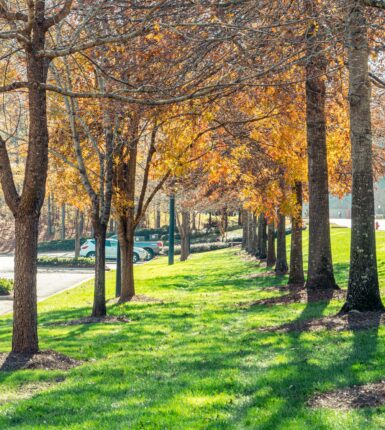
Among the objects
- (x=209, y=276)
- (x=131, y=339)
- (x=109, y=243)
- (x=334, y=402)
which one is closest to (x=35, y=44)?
(x=131, y=339)

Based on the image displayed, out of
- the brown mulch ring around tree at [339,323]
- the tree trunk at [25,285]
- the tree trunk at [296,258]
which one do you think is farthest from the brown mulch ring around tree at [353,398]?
the tree trunk at [296,258]

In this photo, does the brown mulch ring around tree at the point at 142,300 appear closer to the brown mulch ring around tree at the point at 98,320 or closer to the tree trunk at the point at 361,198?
the brown mulch ring around tree at the point at 98,320

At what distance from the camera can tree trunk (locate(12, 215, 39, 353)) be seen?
987cm

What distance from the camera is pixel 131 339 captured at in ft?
38.8

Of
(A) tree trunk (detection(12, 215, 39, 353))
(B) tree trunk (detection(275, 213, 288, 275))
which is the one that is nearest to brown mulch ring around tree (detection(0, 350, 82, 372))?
(A) tree trunk (detection(12, 215, 39, 353))

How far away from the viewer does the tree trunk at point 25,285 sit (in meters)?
9.87

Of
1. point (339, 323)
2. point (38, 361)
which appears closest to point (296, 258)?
point (339, 323)

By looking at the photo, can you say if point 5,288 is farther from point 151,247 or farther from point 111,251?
point 151,247

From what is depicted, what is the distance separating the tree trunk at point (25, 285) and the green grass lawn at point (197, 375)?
2.83ft

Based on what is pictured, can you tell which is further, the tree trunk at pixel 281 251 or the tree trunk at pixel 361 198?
the tree trunk at pixel 281 251

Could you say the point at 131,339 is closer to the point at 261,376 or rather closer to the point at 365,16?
the point at 261,376

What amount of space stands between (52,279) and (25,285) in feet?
84.3

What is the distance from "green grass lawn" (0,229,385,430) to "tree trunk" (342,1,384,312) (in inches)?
43.5

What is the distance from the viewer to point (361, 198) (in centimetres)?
1155
